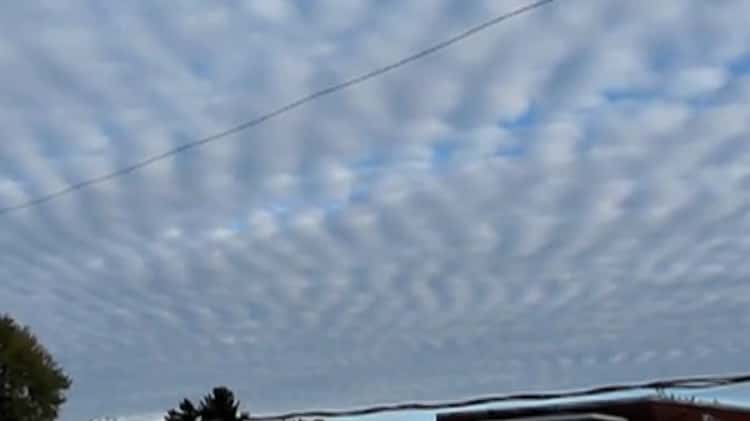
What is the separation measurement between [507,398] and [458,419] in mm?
11628

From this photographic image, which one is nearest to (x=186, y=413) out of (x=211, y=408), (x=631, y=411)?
(x=211, y=408)

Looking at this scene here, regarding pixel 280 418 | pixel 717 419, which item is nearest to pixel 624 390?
pixel 280 418

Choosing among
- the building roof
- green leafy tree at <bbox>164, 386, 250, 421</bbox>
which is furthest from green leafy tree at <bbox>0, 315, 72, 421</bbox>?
the building roof

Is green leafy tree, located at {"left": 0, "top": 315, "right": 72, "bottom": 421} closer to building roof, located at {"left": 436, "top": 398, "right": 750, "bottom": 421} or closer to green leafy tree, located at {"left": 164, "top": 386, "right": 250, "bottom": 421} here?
green leafy tree, located at {"left": 164, "top": 386, "right": 250, "bottom": 421}

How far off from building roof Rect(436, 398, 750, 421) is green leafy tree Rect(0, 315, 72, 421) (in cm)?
2461

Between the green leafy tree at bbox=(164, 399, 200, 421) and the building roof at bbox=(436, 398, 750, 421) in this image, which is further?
the green leafy tree at bbox=(164, 399, 200, 421)

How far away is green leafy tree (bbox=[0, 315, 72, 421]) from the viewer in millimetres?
42125

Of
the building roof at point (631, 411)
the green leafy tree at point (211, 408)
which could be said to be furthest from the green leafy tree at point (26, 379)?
the building roof at point (631, 411)

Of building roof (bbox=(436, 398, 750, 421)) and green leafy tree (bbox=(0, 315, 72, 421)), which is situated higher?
green leafy tree (bbox=(0, 315, 72, 421))

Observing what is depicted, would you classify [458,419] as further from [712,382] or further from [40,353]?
[40,353]

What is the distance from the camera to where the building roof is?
61.3 ft

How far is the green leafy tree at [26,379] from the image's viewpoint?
42125 millimetres

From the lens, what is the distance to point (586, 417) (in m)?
11.0

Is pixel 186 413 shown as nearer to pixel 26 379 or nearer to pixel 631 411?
pixel 26 379
